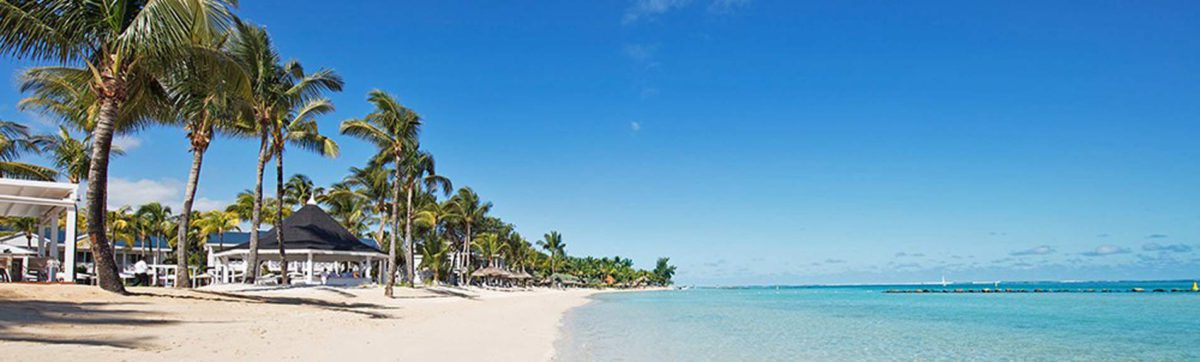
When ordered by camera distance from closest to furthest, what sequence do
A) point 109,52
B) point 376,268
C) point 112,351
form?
1. point 112,351
2. point 109,52
3. point 376,268

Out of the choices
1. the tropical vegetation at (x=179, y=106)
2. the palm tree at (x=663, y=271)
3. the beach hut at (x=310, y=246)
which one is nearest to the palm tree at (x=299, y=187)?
the tropical vegetation at (x=179, y=106)

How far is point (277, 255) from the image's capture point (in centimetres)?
2927

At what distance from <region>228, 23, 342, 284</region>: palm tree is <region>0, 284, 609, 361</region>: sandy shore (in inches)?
286

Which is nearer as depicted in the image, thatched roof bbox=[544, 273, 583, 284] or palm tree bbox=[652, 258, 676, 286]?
thatched roof bbox=[544, 273, 583, 284]

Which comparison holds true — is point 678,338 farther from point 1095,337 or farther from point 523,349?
point 1095,337

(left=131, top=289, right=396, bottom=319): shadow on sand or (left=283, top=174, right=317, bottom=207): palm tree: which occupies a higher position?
(left=283, top=174, right=317, bottom=207): palm tree

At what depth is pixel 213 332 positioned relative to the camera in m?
10.4

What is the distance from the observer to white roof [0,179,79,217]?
1588cm

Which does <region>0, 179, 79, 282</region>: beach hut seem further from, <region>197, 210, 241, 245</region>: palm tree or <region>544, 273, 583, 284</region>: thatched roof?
<region>544, 273, 583, 284</region>: thatched roof

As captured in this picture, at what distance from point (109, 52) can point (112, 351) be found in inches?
345

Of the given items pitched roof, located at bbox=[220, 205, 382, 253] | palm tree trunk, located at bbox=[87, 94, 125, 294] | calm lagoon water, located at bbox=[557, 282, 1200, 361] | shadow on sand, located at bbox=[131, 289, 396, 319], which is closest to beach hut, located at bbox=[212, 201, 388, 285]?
pitched roof, located at bbox=[220, 205, 382, 253]

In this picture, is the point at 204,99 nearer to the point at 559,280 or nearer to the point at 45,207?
the point at 45,207

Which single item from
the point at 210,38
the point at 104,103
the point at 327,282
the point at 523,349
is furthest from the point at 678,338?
the point at 327,282

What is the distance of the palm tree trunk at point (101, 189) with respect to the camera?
46.4 feet
